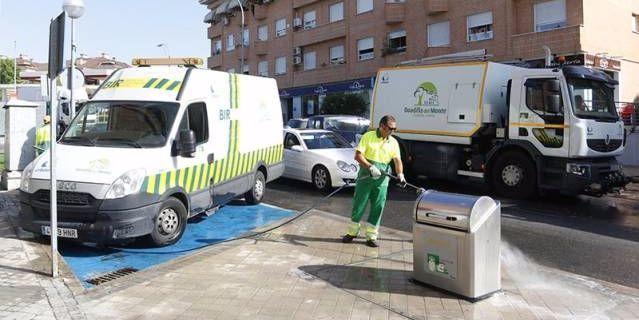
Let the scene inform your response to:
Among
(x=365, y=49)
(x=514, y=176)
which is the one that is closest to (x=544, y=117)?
(x=514, y=176)

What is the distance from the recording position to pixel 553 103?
11.5m

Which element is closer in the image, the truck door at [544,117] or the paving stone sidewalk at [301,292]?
the paving stone sidewalk at [301,292]

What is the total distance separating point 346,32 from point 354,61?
222 cm

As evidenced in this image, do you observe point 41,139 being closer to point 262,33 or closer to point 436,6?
point 436,6

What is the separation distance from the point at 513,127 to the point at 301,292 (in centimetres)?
794

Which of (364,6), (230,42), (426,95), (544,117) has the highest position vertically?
(230,42)

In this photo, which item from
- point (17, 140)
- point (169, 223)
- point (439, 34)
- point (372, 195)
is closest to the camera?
point (372, 195)

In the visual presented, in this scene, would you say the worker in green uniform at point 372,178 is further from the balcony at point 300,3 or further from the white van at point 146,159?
the balcony at point 300,3

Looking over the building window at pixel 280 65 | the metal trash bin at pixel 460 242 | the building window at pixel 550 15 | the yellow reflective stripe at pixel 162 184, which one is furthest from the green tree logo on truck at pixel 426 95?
the building window at pixel 280 65

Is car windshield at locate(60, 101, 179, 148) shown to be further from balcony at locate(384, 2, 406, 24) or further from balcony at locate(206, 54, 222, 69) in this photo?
balcony at locate(206, 54, 222, 69)

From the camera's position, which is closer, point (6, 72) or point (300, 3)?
point (300, 3)

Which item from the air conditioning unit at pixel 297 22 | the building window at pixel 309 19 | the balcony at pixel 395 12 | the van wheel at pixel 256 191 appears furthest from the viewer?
the air conditioning unit at pixel 297 22

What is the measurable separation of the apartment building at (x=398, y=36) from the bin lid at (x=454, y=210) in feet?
27.4

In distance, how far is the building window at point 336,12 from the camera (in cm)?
3994
